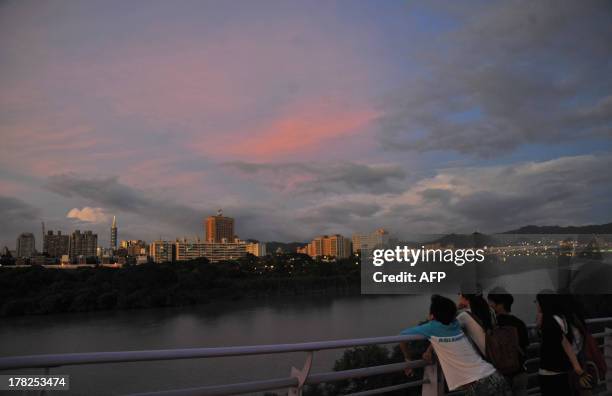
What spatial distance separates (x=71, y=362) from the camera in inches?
48.1

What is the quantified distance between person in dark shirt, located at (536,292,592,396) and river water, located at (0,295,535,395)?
1285 cm

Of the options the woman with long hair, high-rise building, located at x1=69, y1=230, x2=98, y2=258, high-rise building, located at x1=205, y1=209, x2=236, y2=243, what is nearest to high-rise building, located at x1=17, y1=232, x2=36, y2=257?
high-rise building, located at x1=69, y1=230, x2=98, y2=258

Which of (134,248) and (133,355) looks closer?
(133,355)

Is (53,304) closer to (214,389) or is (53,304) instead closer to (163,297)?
(163,297)

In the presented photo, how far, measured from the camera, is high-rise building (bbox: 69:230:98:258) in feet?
182

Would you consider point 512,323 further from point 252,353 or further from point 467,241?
point 467,241

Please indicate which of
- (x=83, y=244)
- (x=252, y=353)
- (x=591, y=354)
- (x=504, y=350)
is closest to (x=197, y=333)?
(x=591, y=354)

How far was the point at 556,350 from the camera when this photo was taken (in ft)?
6.87

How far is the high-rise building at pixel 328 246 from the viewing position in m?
79.2

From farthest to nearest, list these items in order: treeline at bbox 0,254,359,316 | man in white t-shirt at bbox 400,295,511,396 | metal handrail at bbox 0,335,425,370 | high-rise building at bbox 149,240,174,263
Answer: high-rise building at bbox 149,240,174,263
treeline at bbox 0,254,359,316
man in white t-shirt at bbox 400,295,511,396
metal handrail at bbox 0,335,425,370

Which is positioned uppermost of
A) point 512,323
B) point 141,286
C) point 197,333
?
point 512,323

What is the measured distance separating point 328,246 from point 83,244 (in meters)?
37.2

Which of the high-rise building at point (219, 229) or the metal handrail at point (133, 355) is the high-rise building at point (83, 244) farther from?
the metal handrail at point (133, 355)

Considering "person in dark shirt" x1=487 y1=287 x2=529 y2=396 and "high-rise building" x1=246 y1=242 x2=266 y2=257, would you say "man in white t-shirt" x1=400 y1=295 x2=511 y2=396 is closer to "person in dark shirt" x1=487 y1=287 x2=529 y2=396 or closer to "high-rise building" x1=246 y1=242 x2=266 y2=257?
"person in dark shirt" x1=487 y1=287 x2=529 y2=396
